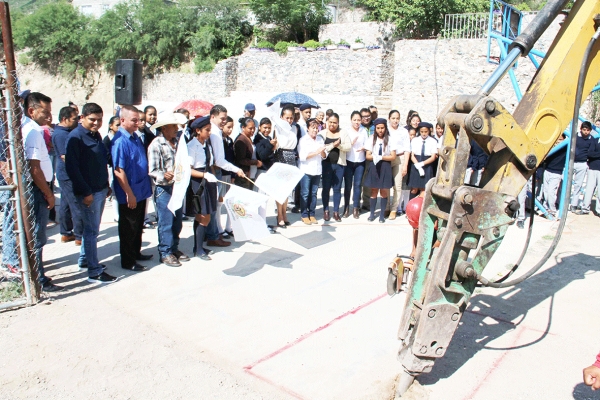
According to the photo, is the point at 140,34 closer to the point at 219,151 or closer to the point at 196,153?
the point at 219,151

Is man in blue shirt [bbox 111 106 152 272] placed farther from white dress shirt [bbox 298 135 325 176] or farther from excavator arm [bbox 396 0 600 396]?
excavator arm [bbox 396 0 600 396]

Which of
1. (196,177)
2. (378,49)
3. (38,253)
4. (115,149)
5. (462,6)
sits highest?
(462,6)

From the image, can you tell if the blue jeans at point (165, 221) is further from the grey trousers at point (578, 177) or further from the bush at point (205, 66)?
the bush at point (205, 66)

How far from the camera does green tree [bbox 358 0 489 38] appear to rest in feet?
81.0

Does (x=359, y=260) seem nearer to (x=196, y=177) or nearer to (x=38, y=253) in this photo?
(x=196, y=177)

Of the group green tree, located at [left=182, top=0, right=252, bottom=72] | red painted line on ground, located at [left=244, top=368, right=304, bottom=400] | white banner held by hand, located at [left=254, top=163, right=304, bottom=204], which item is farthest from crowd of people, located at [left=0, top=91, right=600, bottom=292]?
green tree, located at [left=182, top=0, right=252, bottom=72]

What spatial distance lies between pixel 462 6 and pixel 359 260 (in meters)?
22.3

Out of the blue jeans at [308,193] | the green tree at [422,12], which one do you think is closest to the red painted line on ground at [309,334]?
the blue jeans at [308,193]

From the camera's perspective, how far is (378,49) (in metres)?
23.8

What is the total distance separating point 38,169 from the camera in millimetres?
5297

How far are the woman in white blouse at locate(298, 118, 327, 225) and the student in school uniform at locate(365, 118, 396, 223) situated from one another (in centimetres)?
95

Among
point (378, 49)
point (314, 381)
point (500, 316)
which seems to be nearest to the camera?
point (314, 381)

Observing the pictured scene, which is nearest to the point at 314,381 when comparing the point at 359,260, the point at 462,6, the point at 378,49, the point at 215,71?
the point at 359,260

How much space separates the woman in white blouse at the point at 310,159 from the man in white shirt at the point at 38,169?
3951 millimetres
